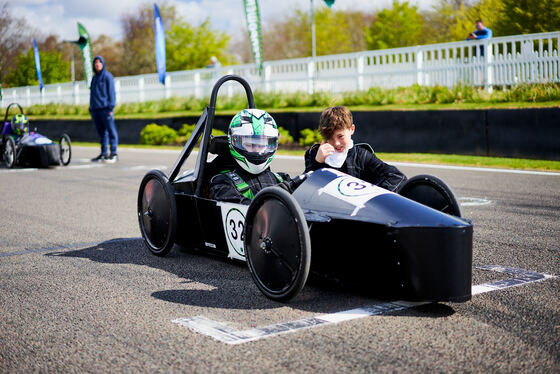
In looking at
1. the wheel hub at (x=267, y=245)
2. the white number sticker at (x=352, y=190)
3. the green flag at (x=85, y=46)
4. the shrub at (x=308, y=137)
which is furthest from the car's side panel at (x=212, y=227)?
the green flag at (x=85, y=46)

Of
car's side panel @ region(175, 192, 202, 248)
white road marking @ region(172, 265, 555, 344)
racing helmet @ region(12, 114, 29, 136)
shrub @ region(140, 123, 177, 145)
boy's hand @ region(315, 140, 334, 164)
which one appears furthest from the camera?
shrub @ region(140, 123, 177, 145)

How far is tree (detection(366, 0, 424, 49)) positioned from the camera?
5859 centimetres

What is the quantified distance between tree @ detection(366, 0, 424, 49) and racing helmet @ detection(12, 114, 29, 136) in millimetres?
46351

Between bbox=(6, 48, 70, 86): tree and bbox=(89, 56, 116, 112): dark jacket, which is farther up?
bbox=(6, 48, 70, 86): tree

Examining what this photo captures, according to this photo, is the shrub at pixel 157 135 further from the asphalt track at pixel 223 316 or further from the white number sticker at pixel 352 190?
the white number sticker at pixel 352 190

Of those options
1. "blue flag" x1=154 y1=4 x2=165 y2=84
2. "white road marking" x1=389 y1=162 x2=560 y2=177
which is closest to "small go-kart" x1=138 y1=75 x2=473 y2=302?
"white road marking" x1=389 y1=162 x2=560 y2=177

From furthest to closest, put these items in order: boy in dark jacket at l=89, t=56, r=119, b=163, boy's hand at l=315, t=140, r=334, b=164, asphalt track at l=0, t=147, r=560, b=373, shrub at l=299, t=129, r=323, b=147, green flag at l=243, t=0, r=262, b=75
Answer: green flag at l=243, t=0, r=262, b=75, shrub at l=299, t=129, r=323, b=147, boy in dark jacket at l=89, t=56, r=119, b=163, boy's hand at l=315, t=140, r=334, b=164, asphalt track at l=0, t=147, r=560, b=373

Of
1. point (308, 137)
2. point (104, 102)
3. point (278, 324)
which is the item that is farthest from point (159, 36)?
point (278, 324)

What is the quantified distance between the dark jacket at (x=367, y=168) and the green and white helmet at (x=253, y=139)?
40 centimetres

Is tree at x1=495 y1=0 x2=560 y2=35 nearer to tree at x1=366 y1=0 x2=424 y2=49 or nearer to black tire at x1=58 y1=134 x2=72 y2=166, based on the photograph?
black tire at x1=58 y1=134 x2=72 y2=166

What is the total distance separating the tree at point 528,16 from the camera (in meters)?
21.1

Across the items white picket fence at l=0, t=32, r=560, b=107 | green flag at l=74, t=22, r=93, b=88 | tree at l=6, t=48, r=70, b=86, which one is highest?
tree at l=6, t=48, r=70, b=86

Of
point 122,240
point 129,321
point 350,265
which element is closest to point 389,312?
point 350,265

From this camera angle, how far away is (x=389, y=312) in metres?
3.92
